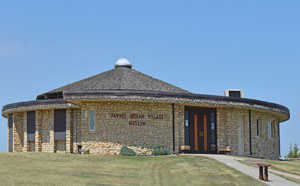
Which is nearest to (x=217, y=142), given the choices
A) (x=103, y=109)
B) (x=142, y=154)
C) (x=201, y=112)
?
(x=201, y=112)

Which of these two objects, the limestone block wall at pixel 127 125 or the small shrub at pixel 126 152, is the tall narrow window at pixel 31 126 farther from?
the small shrub at pixel 126 152

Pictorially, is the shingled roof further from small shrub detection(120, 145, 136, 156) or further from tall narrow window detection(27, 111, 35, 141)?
small shrub detection(120, 145, 136, 156)

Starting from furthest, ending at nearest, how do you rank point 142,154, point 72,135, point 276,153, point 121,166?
point 276,153
point 72,135
point 142,154
point 121,166

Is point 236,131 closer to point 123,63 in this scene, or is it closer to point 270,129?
point 270,129

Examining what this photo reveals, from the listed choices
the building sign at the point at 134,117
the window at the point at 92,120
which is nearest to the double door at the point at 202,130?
the building sign at the point at 134,117

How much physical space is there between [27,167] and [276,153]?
23020mm

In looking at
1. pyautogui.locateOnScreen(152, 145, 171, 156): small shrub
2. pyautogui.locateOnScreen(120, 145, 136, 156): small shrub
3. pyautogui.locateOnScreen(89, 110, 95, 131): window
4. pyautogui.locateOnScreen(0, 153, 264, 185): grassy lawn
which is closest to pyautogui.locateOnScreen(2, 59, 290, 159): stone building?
pyautogui.locateOnScreen(89, 110, 95, 131): window

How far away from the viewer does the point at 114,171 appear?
23.7m

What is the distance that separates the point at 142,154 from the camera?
33844 millimetres

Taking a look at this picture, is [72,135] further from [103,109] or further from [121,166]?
[121,166]

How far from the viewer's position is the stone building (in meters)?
33.8

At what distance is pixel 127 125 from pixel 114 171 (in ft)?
33.6

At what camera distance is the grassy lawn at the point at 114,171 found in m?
20.0

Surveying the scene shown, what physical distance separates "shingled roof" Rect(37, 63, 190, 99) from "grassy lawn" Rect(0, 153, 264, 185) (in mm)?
8333
